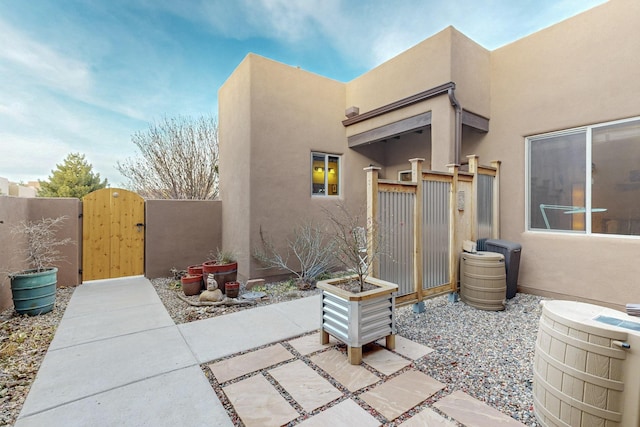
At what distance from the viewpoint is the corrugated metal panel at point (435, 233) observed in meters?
4.34

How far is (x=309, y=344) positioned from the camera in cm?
327

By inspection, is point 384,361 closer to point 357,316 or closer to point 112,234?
point 357,316

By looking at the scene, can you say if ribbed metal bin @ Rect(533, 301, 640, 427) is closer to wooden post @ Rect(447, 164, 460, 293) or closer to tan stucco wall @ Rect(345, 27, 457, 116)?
wooden post @ Rect(447, 164, 460, 293)

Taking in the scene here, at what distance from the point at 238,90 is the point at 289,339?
575 cm

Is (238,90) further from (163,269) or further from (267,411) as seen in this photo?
(267,411)

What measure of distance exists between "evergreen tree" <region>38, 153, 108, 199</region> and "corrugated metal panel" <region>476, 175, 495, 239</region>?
1870 centimetres

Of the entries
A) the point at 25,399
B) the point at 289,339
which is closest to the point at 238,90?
the point at 289,339

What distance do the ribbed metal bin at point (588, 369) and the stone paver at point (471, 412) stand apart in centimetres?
24

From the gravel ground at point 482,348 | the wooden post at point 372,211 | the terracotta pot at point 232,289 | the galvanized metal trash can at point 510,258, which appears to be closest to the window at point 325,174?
the terracotta pot at point 232,289

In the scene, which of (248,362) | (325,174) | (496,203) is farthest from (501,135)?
(248,362)

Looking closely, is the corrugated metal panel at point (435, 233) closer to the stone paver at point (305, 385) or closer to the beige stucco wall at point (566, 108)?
the beige stucco wall at point (566, 108)

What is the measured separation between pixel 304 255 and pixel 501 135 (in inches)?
191

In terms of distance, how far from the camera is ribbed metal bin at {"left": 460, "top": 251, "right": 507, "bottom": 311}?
430 cm

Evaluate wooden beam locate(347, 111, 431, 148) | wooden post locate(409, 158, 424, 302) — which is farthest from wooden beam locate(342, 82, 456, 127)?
wooden post locate(409, 158, 424, 302)
